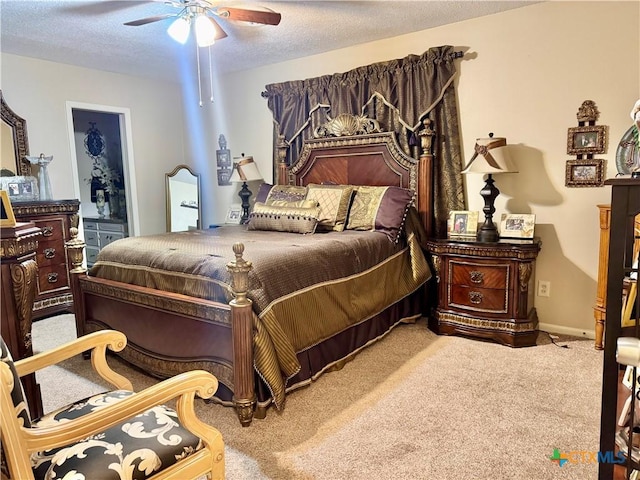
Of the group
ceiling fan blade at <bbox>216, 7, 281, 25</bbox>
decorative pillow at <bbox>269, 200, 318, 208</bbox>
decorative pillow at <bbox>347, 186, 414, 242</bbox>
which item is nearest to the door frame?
decorative pillow at <bbox>269, 200, 318, 208</bbox>

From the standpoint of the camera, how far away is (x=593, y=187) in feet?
10.00

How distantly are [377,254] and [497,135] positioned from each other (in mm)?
1369

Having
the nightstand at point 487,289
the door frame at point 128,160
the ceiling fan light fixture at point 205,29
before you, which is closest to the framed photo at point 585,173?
the nightstand at point 487,289

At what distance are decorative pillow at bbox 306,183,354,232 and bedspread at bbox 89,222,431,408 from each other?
20 centimetres

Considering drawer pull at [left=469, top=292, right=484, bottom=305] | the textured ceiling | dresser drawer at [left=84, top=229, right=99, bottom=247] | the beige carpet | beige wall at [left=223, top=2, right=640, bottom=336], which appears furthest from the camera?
dresser drawer at [left=84, top=229, right=99, bottom=247]

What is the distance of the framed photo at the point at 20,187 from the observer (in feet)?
12.5

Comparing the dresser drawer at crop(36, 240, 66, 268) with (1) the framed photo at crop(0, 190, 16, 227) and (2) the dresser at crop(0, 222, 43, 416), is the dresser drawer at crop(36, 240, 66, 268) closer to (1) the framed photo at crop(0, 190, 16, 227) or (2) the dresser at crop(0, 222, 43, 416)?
(2) the dresser at crop(0, 222, 43, 416)

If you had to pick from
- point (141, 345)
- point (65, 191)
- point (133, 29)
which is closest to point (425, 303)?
point (141, 345)

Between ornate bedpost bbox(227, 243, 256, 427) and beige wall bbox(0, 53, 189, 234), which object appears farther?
beige wall bbox(0, 53, 189, 234)

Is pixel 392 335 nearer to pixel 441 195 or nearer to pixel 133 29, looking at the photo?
pixel 441 195

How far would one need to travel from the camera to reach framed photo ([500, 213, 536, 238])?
10.4 ft

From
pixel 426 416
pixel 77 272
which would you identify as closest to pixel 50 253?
pixel 77 272

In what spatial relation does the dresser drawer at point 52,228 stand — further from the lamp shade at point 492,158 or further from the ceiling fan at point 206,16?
the lamp shade at point 492,158

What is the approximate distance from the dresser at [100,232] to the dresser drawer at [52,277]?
1.42m
